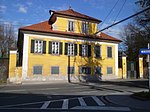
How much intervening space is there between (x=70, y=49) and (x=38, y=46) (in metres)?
5.22

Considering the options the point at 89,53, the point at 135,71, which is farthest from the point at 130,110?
the point at 135,71

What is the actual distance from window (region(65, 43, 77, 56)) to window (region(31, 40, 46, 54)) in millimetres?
3684

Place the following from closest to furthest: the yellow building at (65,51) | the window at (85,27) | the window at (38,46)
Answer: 1. the yellow building at (65,51)
2. the window at (38,46)
3. the window at (85,27)

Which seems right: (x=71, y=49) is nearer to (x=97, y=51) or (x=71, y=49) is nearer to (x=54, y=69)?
(x=54, y=69)

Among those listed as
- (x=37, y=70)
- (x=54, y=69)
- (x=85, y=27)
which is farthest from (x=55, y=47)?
(x=85, y=27)

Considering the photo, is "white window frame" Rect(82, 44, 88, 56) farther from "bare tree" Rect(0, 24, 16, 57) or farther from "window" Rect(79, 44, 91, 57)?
"bare tree" Rect(0, 24, 16, 57)

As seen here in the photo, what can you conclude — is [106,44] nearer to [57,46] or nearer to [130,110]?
[57,46]

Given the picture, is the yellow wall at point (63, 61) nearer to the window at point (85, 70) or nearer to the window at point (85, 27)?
the window at point (85, 70)

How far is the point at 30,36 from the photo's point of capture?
29703 millimetres

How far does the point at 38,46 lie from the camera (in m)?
30.4

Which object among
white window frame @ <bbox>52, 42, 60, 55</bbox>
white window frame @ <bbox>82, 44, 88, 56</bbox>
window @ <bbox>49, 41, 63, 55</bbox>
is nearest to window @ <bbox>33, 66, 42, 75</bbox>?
window @ <bbox>49, 41, 63, 55</bbox>

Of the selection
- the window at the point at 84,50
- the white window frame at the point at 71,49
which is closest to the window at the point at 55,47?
the white window frame at the point at 71,49

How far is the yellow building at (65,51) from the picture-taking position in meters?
29.6

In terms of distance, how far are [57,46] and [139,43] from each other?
687 inches
